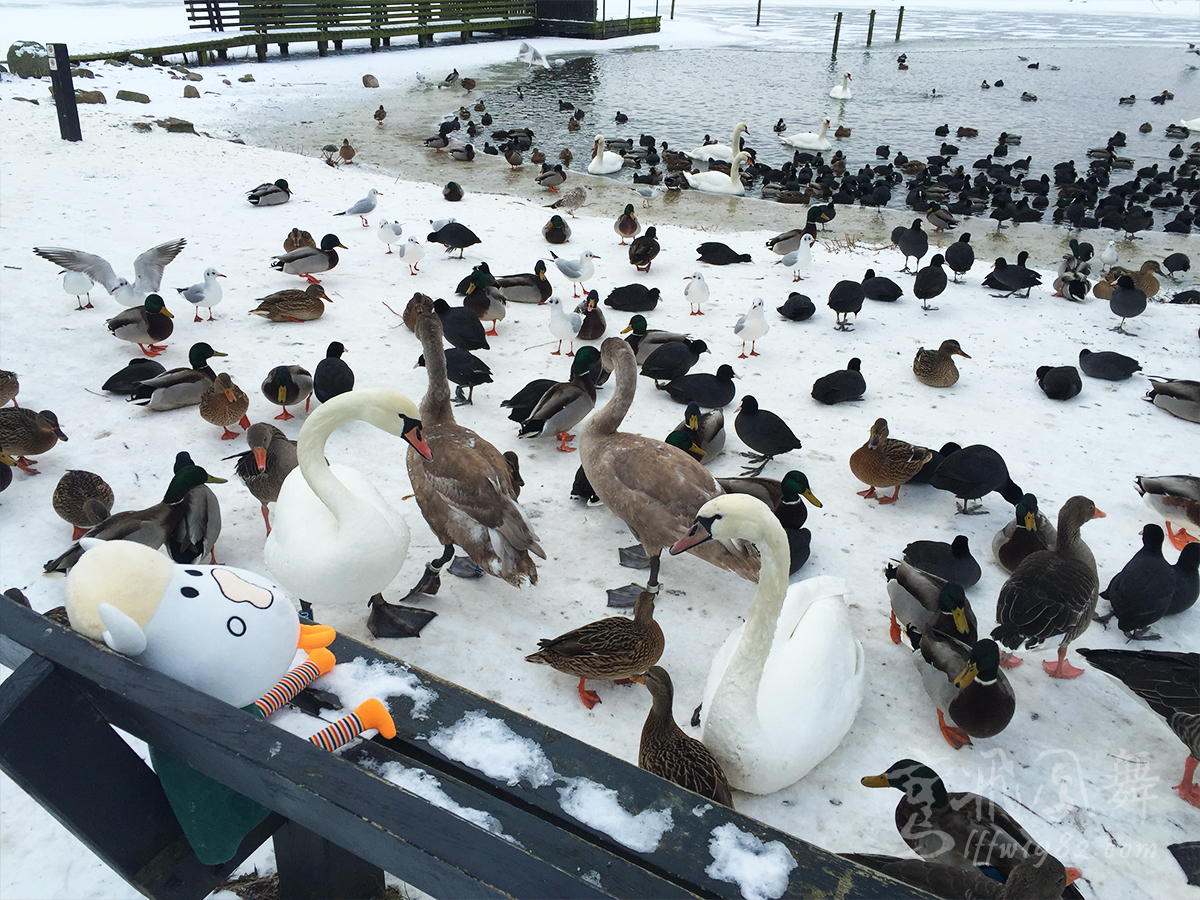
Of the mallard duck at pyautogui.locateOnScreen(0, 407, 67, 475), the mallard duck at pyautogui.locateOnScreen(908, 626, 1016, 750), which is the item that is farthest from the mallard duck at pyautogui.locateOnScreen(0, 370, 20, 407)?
the mallard duck at pyautogui.locateOnScreen(908, 626, 1016, 750)

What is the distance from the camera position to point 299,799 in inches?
59.4

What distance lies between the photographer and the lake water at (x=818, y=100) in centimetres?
1895

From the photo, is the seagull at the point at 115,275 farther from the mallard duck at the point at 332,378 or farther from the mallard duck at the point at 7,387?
the mallard duck at the point at 332,378

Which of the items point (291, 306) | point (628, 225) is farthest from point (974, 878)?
point (628, 225)

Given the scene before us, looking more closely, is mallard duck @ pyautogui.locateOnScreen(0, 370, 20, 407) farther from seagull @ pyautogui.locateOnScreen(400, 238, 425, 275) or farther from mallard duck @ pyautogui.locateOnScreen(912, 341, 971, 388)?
mallard duck @ pyautogui.locateOnScreen(912, 341, 971, 388)

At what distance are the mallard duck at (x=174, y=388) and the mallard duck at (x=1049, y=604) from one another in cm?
533

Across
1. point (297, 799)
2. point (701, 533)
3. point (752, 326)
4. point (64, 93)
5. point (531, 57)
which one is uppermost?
point (531, 57)

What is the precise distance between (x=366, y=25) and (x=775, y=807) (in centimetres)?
3370

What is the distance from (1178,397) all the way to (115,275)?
30.1ft

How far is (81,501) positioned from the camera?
4.32 m

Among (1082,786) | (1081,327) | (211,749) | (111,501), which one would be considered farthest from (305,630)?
(1081,327)

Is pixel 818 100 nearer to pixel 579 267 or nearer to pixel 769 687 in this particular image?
pixel 579 267

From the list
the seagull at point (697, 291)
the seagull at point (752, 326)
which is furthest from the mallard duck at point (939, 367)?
the seagull at point (697, 291)

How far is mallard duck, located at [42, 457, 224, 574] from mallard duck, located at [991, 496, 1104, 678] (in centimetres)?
406
